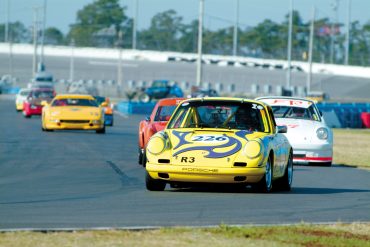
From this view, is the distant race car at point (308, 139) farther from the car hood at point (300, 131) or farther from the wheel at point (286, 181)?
the wheel at point (286, 181)

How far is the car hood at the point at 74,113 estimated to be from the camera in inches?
1287

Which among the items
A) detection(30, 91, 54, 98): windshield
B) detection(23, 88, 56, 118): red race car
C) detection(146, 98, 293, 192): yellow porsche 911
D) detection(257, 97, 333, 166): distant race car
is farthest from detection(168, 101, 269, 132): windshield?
detection(30, 91, 54, 98): windshield

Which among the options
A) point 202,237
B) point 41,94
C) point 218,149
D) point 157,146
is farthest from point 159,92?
point 202,237

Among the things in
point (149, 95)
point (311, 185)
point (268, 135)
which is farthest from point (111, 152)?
point (149, 95)

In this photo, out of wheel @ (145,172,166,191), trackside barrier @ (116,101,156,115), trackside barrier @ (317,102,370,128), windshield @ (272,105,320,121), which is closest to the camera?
wheel @ (145,172,166,191)

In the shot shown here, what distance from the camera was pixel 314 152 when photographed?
870 inches

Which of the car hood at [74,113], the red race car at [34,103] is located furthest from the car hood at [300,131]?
the red race car at [34,103]

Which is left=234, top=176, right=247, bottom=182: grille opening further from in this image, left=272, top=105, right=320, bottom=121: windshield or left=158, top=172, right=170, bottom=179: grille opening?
left=272, top=105, right=320, bottom=121: windshield

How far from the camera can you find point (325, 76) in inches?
5010

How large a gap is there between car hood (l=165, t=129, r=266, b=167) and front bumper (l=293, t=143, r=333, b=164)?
753cm

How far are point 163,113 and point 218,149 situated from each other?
694 cm

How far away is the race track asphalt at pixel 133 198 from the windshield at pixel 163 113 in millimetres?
974

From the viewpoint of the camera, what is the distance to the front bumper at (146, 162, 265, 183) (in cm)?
1403

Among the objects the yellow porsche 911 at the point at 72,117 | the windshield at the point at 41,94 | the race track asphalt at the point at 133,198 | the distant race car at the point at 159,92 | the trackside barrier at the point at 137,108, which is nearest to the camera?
the race track asphalt at the point at 133,198
